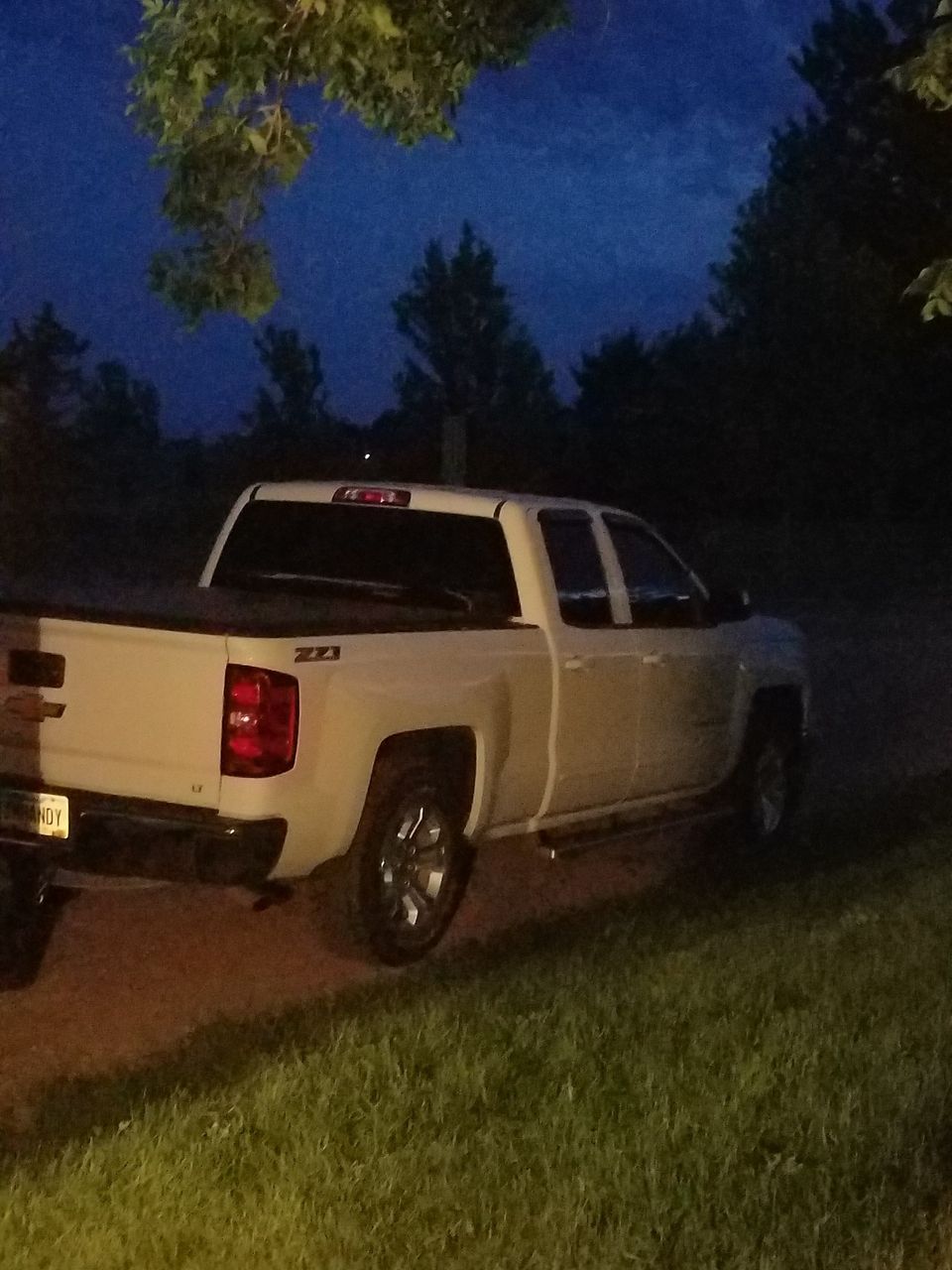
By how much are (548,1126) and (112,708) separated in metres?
2.47

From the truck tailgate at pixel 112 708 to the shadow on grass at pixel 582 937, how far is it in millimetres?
924

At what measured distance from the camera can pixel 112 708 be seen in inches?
271

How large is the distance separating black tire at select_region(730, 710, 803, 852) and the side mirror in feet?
2.60

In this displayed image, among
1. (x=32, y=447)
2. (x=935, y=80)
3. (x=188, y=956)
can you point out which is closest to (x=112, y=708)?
(x=188, y=956)

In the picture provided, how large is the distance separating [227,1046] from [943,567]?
35781 mm

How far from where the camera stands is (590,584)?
8859 mm

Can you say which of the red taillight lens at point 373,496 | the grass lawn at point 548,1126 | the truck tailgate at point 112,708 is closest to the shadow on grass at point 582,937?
the grass lawn at point 548,1126

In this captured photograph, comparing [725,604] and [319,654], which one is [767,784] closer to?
[725,604]

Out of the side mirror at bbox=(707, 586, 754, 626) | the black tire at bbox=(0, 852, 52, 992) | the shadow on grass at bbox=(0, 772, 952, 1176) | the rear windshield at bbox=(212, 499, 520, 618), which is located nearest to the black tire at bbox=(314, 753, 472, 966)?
the shadow on grass at bbox=(0, 772, 952, 1176)

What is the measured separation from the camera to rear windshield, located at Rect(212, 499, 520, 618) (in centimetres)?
850

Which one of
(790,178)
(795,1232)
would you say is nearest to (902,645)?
(795,1232)

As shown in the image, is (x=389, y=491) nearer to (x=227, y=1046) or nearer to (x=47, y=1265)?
(x=227, y=1046)

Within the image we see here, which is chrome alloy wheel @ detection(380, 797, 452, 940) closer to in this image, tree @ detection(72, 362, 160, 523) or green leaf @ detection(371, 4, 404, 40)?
green leaf @ detection(371, 4, 404, 40)

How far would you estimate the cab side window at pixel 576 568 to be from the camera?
8602 mm
